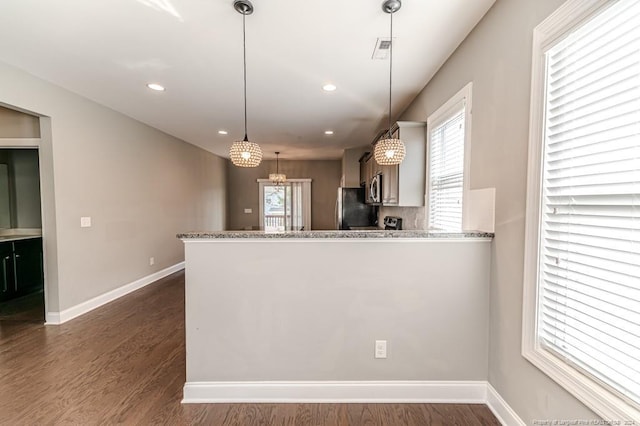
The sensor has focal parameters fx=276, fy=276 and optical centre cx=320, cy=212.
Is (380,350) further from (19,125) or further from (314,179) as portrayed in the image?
(314,179)

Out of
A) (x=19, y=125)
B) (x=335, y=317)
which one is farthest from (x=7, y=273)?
(x=335, y=317)

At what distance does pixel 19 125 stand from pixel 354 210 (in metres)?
5.11

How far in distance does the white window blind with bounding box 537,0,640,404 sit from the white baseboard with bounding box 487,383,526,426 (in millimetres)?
563

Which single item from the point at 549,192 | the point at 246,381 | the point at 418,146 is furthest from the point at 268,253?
the point at 418,146

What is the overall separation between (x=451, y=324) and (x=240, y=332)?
Answer: 146 centimetres

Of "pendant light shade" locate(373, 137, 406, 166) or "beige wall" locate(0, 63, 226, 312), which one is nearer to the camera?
"pendant light shade" locate(373, 137, 406, 166)

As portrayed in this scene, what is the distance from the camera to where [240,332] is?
191 centimetres

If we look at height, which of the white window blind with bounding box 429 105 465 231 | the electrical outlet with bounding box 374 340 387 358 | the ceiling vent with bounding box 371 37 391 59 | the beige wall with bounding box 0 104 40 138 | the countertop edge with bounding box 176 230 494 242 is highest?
the ceiling vent with bounding box 371 37 391 59

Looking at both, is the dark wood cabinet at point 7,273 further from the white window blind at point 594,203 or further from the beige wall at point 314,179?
the white window blind at point 594,203

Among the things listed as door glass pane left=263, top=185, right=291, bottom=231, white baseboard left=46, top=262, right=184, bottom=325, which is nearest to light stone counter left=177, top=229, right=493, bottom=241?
white baseboard left=46, top=262, right=184, bottom=325

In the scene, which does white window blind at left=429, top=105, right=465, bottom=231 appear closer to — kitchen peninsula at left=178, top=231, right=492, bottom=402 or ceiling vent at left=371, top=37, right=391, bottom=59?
kitchen peninsula at left=178, top=231, right=492, bottom=402

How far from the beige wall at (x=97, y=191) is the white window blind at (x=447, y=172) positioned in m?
4.12

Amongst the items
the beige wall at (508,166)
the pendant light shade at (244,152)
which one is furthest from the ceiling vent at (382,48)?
the pendant light shade at (244,152)

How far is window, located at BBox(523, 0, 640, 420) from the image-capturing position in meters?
1.04
